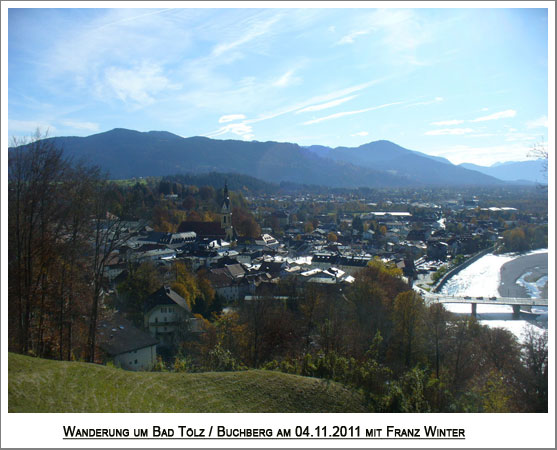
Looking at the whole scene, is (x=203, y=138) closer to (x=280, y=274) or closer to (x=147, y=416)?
(x=280, y=274)

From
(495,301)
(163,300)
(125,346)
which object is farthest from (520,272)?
(125,346)

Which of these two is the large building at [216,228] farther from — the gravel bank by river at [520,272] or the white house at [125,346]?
the white house at [125,346]

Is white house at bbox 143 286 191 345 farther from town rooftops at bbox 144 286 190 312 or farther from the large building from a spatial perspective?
the large building

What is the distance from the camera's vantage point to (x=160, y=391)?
13.4ft

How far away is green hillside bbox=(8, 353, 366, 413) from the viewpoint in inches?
141

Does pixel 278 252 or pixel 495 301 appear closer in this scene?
pixel 495 301

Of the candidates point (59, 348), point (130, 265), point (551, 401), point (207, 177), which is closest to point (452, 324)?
point (551, 401)

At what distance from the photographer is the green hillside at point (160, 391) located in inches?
141

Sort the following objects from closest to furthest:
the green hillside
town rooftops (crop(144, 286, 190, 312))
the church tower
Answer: the green hillside, town rooftops (crop(144, 286, 190, 312)), the church tower

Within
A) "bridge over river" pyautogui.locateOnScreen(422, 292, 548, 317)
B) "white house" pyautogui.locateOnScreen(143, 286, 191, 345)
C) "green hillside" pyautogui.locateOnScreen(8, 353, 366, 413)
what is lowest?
"bridge over river" pyautogui.locateOnScreen(422, 292, 548, 317)

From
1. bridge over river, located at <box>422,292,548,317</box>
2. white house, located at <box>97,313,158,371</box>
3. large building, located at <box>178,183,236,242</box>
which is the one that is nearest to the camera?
white house, located at <box>97,313,158,371</box>

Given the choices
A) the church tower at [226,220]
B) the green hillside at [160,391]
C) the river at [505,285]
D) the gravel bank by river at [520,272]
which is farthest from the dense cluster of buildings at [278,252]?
the gravel bank by river at [520,272]

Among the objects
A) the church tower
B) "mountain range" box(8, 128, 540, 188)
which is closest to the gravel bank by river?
the church tower

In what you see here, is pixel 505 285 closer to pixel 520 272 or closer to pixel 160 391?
pixel 520 272
